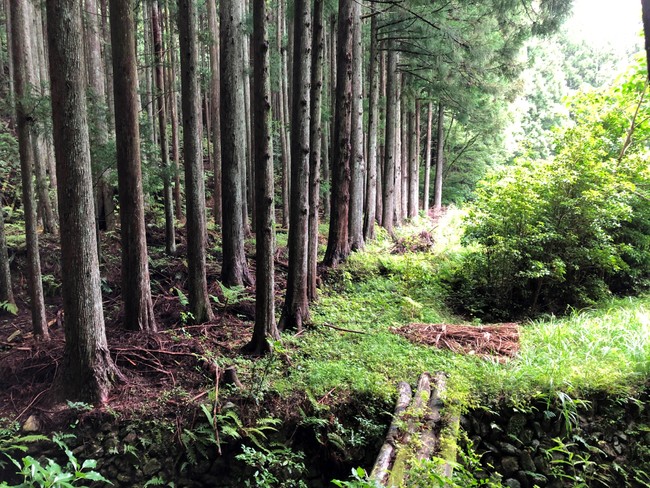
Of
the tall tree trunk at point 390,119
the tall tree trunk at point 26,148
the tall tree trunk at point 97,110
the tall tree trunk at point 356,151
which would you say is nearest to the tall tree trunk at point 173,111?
the tall tree trunk at point 97,110

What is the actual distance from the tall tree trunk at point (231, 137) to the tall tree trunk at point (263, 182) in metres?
2.14

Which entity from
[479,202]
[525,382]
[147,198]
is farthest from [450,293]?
[147,198]

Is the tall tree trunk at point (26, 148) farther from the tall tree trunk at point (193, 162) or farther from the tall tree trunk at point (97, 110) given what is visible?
the tall tree trunk at point (193, 162)

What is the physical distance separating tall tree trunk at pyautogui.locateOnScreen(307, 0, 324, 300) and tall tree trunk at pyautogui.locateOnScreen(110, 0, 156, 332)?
9.17 ft

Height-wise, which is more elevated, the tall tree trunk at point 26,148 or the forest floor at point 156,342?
the tall tree trunk at point 26,148

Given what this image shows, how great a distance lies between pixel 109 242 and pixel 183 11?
20.8ft

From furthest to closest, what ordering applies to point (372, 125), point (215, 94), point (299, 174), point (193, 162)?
point (372, 125), point (215, 94), point (193, 162), point (299, 174)

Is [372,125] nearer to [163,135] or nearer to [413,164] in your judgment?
[163,135]

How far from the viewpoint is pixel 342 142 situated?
32.6 feet

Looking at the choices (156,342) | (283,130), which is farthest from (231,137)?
(283,130)

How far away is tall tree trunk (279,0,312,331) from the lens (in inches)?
251

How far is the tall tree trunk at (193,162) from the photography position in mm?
6656

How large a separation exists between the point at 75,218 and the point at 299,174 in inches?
126

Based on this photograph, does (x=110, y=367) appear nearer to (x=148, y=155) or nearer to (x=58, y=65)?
(x=58, y=65)
